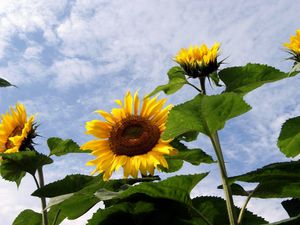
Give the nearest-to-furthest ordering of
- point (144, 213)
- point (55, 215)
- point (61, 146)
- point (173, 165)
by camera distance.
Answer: point (144, 213) < point (173, 165) < point (55, 215) < point (61, 146)

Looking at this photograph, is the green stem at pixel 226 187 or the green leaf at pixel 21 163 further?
the green leaf at pixel 21 163

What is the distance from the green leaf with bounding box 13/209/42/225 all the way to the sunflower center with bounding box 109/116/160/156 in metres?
0.96

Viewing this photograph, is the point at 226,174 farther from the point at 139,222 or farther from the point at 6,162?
the point at 6,162

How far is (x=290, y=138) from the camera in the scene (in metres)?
2.65

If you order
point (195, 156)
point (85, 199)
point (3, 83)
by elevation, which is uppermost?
point (3, 83)

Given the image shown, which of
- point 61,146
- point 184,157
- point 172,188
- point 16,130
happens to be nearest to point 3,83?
point 16,130

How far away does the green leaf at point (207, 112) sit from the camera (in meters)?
2.27

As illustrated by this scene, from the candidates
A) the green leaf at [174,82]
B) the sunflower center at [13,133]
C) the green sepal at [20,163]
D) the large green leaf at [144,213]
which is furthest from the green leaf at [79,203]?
the sunflower center at [13,133]

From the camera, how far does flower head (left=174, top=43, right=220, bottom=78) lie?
2.99m

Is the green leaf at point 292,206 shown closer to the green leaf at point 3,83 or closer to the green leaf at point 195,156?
the green leaf at point 195,156

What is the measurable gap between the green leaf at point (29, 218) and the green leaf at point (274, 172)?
189 cm

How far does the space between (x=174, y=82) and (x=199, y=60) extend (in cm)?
20

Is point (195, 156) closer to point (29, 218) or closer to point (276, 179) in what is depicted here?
point (276, 179)

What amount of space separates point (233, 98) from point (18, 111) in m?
2.30
